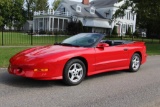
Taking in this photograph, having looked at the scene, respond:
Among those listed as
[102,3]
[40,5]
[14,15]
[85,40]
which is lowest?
[85,40]

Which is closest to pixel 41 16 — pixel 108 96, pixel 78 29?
pixel 78 29

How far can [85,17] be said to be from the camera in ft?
172

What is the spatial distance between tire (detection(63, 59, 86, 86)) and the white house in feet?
121

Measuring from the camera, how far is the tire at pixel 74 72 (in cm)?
643

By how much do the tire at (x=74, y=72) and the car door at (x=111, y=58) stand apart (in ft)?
1.91

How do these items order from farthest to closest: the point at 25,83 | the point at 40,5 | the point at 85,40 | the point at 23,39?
the point at 40,5 → the point at 23,39 → the point at 85,40 → the point at 25,83

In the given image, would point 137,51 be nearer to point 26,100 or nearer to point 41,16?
point 26,100

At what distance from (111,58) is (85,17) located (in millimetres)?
45379

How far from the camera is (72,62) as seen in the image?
653cm

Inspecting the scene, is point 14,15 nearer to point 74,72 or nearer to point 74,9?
point 74,9

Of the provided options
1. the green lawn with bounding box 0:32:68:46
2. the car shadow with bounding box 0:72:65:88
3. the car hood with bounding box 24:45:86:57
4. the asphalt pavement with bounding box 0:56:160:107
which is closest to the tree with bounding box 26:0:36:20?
the green lawn with bounding box 0:32:68:46

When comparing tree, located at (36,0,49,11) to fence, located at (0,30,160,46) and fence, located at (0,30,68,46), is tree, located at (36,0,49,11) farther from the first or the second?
fence, located at (0,30,68,46)

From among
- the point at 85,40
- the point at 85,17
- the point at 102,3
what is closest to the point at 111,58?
the point at 85,40

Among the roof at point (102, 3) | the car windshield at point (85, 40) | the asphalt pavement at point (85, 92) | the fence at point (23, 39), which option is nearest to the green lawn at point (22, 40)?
the fence at point (23, 39)
